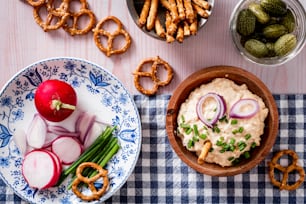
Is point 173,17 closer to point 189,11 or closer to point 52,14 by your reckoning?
point 189,11

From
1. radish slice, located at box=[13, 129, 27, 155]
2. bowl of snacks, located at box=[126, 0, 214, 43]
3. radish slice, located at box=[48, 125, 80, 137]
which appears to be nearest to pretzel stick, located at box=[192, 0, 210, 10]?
bowl of snacks, located at box=[126, 0, 214, 43]

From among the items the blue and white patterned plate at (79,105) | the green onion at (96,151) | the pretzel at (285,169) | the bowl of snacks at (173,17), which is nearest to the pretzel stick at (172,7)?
the bowl of snacks at (173,17)

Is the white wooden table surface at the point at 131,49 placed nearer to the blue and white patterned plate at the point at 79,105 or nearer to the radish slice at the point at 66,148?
the blue and white patterned plate at the point at 79,105

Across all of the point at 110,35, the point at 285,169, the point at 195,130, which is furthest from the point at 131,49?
the point at 285,169

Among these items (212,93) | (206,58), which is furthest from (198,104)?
(206,58)

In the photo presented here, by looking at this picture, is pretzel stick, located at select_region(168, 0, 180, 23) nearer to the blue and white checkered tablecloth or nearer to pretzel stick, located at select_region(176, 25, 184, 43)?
pretzel stick, located at select_region(176, 25, 184, 43)
